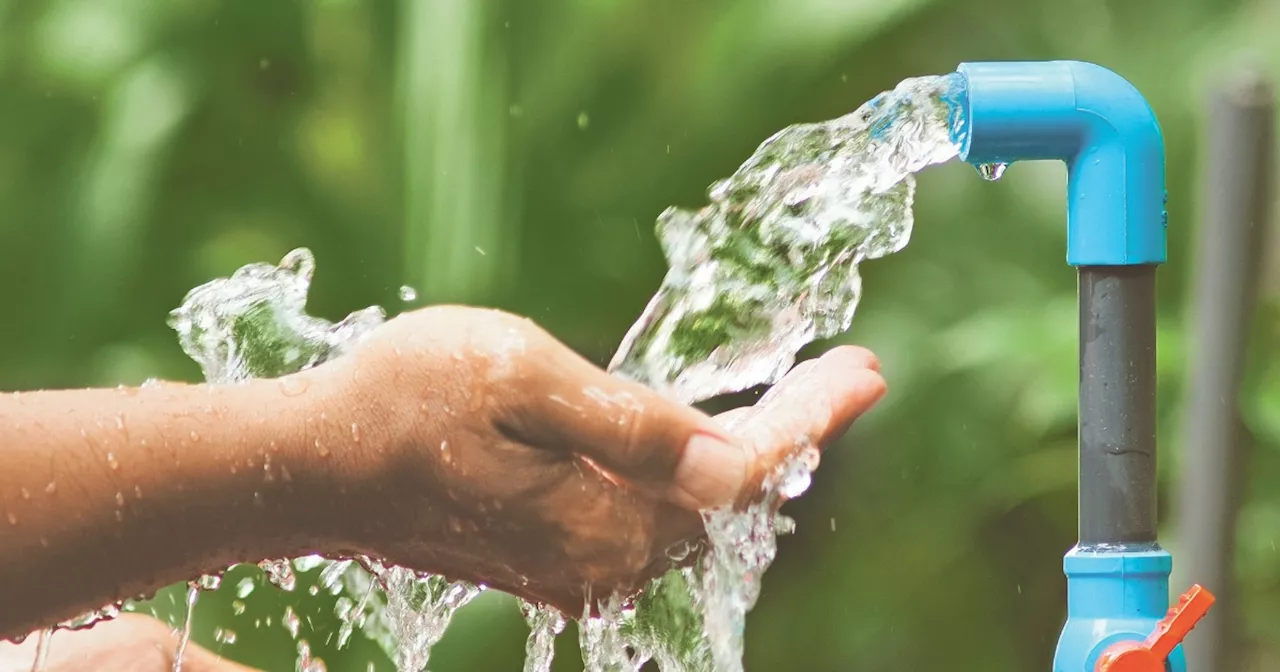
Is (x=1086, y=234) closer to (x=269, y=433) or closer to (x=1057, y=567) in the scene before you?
(x=269, y=433)

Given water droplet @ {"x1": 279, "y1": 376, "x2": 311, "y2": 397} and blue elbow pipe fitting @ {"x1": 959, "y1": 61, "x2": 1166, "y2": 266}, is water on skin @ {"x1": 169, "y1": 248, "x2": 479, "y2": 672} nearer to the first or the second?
water droplet @ {"x1": 279, "y1": 376, "x2": 311, "y2": 397}

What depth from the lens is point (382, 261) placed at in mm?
1907

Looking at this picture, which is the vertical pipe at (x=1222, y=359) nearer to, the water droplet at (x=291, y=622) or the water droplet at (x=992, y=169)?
the water droplet at (x=992, y=169)

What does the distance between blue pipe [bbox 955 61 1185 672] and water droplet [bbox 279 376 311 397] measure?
35cm

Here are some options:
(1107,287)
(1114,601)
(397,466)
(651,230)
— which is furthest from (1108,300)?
(651,230)

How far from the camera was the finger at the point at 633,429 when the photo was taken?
2.11 ft

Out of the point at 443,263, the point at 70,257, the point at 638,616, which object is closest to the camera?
the point at 638,616

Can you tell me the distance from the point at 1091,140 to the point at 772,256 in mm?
238

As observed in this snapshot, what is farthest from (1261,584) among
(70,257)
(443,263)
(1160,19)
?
(70,257)

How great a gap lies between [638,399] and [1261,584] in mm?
1331

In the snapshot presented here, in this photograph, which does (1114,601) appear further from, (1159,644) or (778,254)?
(778,254)

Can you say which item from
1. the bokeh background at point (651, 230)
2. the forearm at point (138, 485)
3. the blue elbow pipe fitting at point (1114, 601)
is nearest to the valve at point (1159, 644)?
the blue elbow pipe fitting at point (1114, 601)

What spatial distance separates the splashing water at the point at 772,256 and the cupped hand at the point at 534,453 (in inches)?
4.4

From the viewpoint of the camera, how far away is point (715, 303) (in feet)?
3.02
